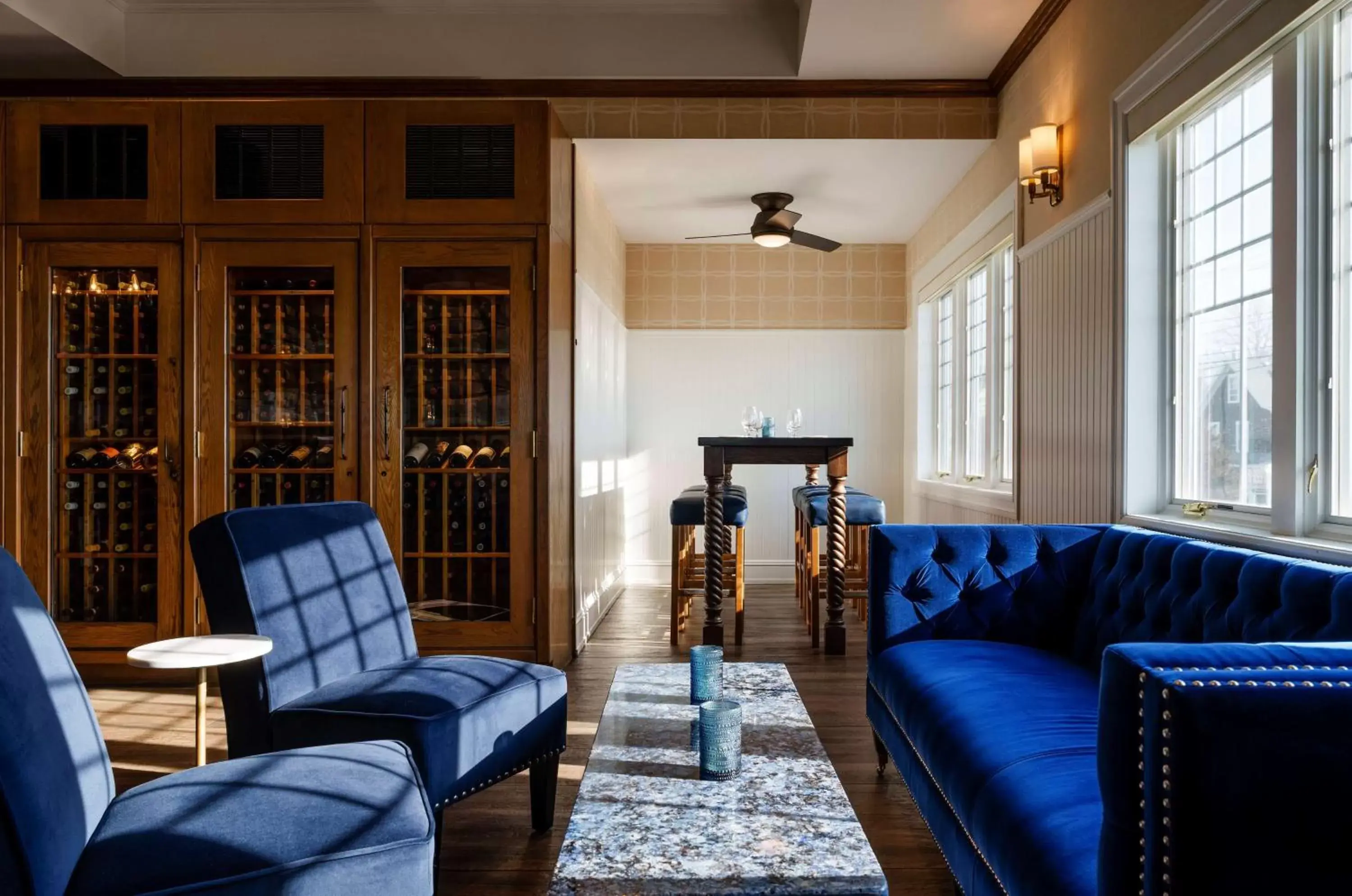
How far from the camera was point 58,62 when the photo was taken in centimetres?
432

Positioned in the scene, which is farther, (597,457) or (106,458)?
(597,457)

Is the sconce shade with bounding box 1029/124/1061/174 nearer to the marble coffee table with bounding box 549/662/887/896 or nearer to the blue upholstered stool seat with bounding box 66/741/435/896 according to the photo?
the marble coffee table with bounding box 549/662/887/896

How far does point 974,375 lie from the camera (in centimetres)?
545

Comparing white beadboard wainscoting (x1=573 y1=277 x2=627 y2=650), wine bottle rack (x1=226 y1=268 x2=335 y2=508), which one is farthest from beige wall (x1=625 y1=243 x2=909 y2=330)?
wine bottle rack (x1=226 y1=268 x2=335 y2=508)

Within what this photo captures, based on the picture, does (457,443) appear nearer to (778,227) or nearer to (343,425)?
(343,425)

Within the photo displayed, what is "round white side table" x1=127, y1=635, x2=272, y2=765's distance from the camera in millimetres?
1868

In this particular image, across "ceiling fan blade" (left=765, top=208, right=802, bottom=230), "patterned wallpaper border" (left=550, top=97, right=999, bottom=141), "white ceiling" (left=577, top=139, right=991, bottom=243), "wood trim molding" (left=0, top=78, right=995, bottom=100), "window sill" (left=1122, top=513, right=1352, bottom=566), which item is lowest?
"window sill" (left=1122, top=513, right=1352, bottom=566)

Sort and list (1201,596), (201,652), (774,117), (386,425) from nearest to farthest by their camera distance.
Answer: (201,652) → (1201,596) → (386,425) → (774,117)

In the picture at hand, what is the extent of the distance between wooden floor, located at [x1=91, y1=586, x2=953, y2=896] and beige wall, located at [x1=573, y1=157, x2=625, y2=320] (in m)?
2.11

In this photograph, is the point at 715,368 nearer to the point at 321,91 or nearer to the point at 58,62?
the point at 321,91

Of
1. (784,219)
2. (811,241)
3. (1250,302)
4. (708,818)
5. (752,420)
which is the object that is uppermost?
(784,219)

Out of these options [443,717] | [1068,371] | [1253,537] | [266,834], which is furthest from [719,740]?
[1068,371]

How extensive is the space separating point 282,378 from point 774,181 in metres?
2.97

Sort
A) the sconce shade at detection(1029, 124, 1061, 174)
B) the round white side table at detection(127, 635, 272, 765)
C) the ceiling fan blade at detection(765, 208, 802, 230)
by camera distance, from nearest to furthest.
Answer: the round white side table at detection(127, 635, 272, 765)
the sconce shade at detection(1029, 124, 1061, 174)
the ceiling fan blade at detection(765, 208, 802, 230)
